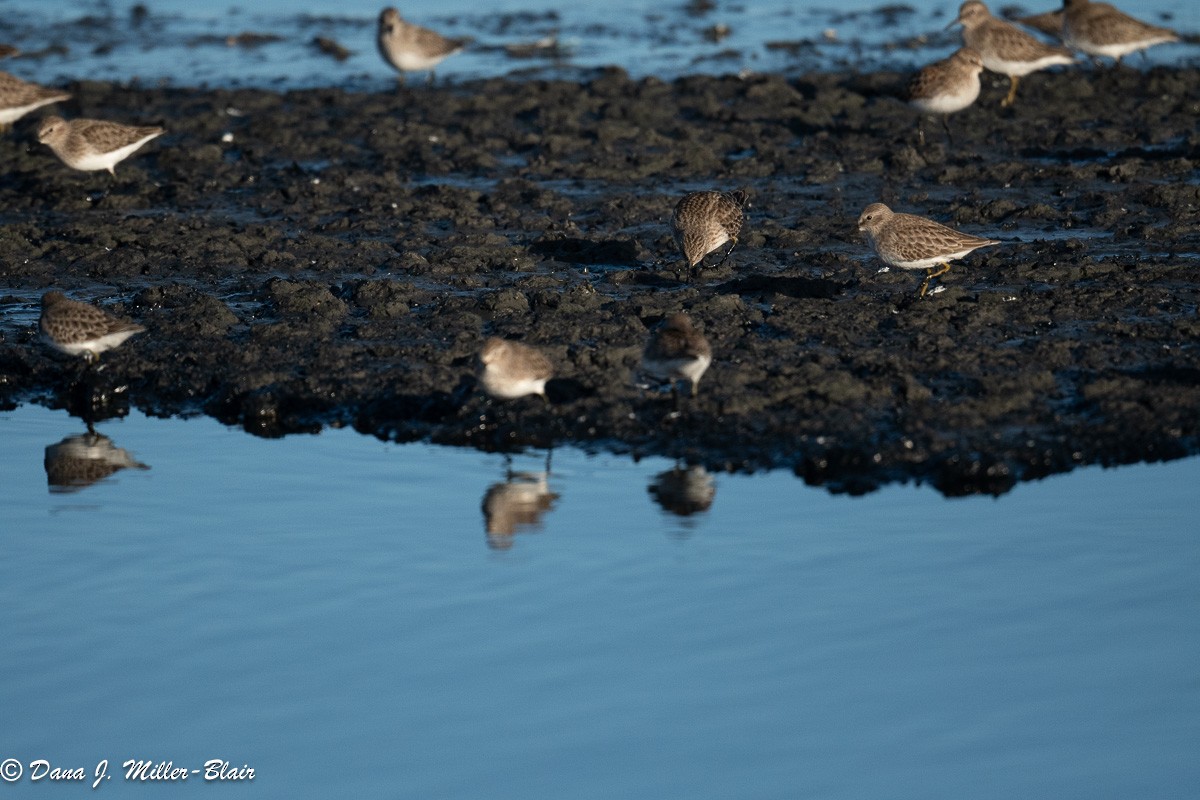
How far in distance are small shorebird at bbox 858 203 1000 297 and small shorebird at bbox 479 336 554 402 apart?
3600mm

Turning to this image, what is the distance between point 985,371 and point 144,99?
15052mm

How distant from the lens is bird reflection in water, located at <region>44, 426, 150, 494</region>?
440 inches

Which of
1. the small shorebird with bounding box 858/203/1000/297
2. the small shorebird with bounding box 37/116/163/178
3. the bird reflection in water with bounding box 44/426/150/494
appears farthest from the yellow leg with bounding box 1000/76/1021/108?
the bird reflection in water with bounding box 44/426/150/494

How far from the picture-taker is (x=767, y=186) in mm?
17500

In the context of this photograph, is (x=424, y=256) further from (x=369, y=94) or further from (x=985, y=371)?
(x=369, y=94)

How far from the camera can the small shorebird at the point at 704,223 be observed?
14.1 metres

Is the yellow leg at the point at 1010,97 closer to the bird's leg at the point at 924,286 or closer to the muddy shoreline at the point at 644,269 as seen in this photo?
the muddy shoreline at the point at 644,269

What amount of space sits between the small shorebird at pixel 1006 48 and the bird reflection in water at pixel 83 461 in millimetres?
12804

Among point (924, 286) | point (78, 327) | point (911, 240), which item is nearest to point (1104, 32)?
point (924, 286)

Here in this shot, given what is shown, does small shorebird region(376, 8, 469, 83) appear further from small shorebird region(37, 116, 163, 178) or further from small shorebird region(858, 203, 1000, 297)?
small shorebird region(858, 203, 1000, 297)

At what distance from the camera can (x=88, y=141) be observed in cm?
1775

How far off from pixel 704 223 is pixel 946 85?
19.4ft

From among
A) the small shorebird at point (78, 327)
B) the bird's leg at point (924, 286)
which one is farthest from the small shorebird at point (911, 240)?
the small shorebird at point (78, 327)

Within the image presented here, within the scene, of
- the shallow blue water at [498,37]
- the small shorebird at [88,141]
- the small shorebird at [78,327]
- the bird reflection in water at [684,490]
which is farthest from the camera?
the shallow blue water at [498,37]
